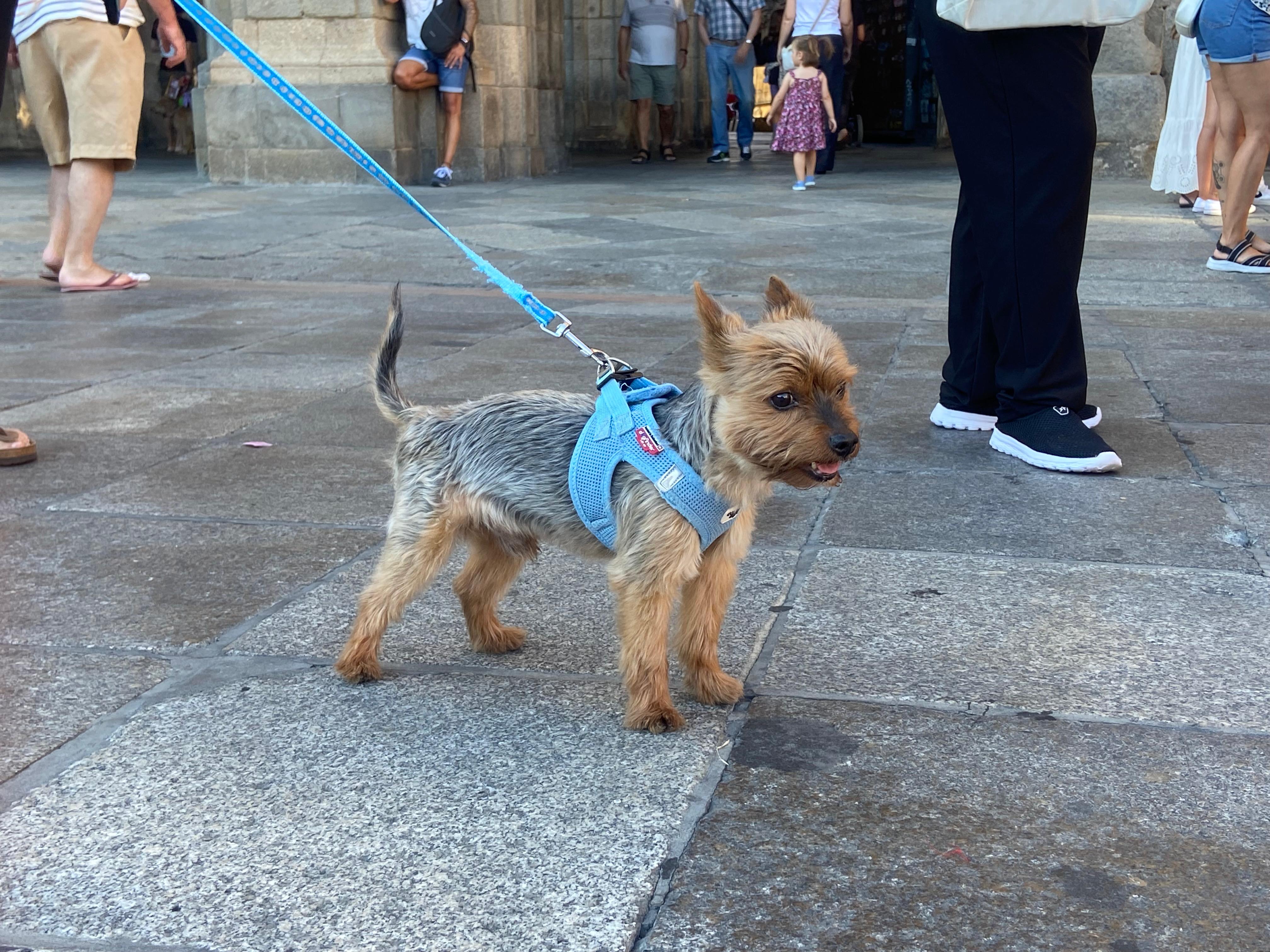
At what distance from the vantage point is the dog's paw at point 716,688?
2.99 m

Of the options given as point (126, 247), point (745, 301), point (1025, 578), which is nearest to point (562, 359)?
point (745, 301)

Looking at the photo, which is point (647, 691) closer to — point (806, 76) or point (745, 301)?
point (745, 301)

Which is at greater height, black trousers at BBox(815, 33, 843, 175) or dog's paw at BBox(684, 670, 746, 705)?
black trousers at BBox(815, 33, 843, 175)

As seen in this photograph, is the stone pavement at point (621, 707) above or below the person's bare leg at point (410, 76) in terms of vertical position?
below

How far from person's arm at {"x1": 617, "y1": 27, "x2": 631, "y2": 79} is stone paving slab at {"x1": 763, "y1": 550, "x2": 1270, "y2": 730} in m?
16.6

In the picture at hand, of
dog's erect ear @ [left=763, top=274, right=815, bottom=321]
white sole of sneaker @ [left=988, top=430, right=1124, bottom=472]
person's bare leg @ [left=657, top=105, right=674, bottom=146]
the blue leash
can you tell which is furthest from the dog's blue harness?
person's bare leg @ [left=657, top=105, right=674, bottom=146]

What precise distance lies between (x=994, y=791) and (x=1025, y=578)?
1288 mm

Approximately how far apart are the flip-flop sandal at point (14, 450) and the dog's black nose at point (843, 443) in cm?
336

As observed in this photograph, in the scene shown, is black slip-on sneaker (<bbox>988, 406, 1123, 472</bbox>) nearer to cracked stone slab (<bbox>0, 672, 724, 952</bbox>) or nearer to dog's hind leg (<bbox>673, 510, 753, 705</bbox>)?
dog's hind leg (<bbox>673, 510, 753, 705</bbox>)

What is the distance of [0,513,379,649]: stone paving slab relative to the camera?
340 cm

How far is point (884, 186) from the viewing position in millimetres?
15102

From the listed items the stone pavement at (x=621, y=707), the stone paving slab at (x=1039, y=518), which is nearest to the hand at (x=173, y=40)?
the stone pavement at (x=621, y=707)

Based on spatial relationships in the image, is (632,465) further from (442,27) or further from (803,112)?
(803,112)

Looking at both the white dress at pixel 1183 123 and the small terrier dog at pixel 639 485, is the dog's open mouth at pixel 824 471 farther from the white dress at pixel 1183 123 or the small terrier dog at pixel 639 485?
the white dress at pixel 1183 123
